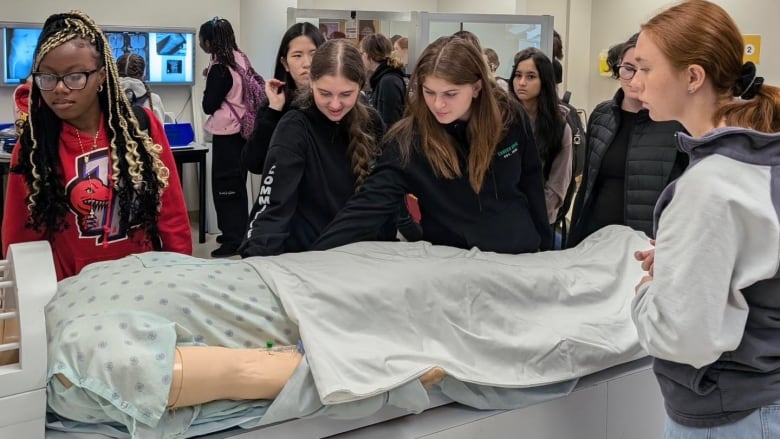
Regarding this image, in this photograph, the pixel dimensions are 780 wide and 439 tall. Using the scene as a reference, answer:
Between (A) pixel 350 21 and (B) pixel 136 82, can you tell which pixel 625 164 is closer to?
(A) pixel 350 21

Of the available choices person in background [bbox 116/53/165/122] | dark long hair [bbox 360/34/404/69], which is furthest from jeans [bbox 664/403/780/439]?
person in background [bbox 116/53/165/122]

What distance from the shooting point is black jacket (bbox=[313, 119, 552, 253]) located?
2031 mm

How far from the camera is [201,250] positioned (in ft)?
17.0

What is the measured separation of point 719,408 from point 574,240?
1.37m

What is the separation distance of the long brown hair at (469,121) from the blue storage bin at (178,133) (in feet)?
11.7

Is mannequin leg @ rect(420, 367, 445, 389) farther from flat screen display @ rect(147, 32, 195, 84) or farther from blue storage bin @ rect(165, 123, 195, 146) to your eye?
flat screen display @ rect(147, 32, 195, 84)

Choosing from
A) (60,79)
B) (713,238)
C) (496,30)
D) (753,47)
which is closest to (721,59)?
(713,238)

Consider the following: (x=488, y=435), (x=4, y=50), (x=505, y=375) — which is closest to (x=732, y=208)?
(x=505, y=375)

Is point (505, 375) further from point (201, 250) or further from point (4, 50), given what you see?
point (4, 50)

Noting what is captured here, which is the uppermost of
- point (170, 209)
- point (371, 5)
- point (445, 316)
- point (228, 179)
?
point (371, 5)

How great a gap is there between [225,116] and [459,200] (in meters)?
2.84

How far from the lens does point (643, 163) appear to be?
230 centimetres

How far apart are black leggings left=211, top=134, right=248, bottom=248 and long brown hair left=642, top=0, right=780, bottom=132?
3667 mm

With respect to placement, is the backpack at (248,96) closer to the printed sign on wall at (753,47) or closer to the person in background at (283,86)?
the person in background at (283,86)
